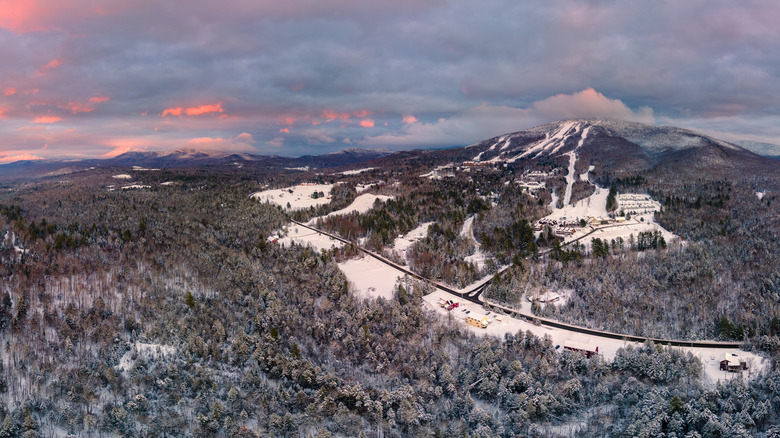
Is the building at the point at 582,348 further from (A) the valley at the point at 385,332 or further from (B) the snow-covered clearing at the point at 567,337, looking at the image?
(B) the snow-covered clearing at the point at 567,337

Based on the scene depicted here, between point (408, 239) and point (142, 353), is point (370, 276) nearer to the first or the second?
point (408, 239)

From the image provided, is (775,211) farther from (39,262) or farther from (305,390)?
(39,262)

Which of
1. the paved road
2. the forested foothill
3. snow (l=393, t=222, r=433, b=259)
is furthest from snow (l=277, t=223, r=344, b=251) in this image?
the paved road

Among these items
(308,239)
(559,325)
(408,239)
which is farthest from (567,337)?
(308,239)

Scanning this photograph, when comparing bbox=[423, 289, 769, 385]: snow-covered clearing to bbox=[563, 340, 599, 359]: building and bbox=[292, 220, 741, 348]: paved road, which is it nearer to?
bbox=[563, 340, 599, 359]: building

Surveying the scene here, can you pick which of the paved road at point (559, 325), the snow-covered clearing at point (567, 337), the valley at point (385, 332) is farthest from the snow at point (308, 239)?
the snow-covered clearing at point (567, 337)
